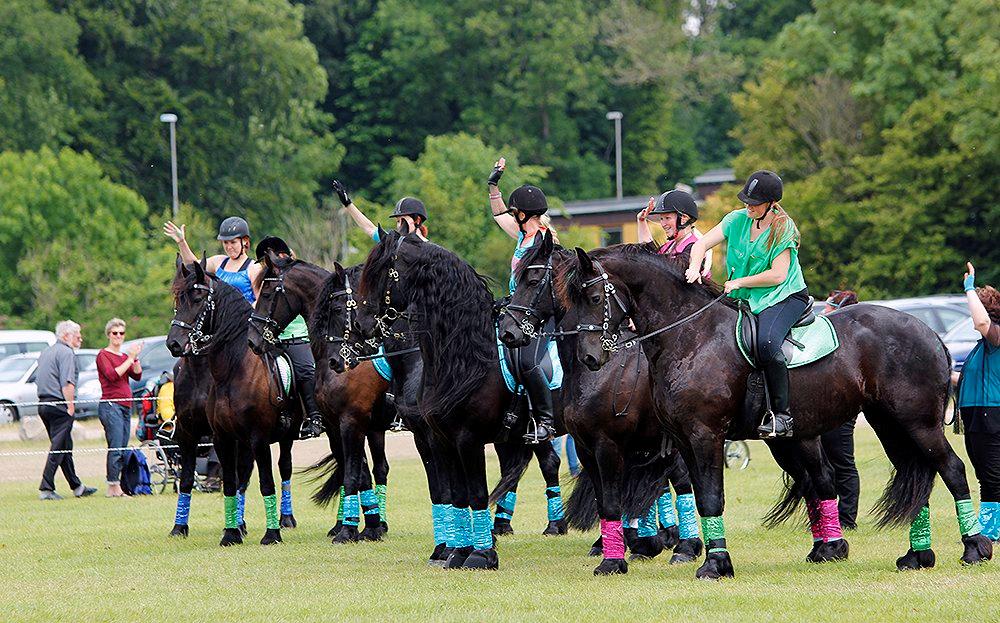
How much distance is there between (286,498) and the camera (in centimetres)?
1541

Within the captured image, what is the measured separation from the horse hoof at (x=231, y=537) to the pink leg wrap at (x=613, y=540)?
13.8ft

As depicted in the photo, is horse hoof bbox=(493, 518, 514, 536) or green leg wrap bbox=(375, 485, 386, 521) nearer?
horse hoof bbox=(493, 518, 514, 536)

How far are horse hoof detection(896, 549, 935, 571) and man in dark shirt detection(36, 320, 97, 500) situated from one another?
12523mm

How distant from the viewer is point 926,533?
10.9 m

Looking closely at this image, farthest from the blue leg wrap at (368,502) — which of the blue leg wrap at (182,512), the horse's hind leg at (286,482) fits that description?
the blue leg wrap at (182,512)

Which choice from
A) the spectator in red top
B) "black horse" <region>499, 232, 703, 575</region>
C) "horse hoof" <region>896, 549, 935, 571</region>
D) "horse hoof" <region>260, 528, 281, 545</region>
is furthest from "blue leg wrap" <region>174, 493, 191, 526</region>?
"horse hoof" <region>896, 549, 935, 571</region>

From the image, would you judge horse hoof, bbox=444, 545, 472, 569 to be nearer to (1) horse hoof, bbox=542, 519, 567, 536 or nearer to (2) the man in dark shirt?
(1) horse hoof, bbox=542, 519, 567, 536

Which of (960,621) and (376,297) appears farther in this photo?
(376,297)

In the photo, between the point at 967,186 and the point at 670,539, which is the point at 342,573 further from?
the point at 967,186

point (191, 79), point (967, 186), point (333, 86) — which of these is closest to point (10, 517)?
point (967, 186)

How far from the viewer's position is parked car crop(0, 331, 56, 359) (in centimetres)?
3569

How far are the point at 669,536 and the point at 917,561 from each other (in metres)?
2.40

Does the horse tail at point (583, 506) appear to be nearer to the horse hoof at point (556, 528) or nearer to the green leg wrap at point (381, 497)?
the horse hoof at point (556, 528)

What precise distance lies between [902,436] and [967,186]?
30.6 meters
